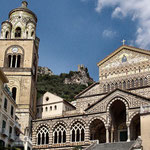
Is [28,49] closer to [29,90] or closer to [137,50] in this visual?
[29,90]

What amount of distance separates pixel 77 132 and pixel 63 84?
6406 centimetres

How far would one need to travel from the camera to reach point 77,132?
37688mm

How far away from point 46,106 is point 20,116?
22.2 feet

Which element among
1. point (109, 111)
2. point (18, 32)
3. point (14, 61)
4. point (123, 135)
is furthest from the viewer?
point (18, 32)

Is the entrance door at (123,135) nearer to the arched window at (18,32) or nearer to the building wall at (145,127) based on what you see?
the building wall at (145,127)

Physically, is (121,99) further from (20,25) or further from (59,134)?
(20,25)

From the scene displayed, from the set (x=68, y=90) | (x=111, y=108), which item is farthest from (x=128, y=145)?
(x=68, y=90)

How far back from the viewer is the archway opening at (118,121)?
121ft

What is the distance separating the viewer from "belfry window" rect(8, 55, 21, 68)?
44.4 metres

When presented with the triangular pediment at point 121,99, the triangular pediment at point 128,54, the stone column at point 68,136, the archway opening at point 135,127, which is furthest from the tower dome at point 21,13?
the archway opening at point 135,127

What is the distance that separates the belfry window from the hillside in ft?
141

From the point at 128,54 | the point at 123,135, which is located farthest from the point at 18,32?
the point at 123,135

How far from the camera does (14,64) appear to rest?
147 feet

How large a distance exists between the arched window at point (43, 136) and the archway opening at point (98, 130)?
19.3 ft
